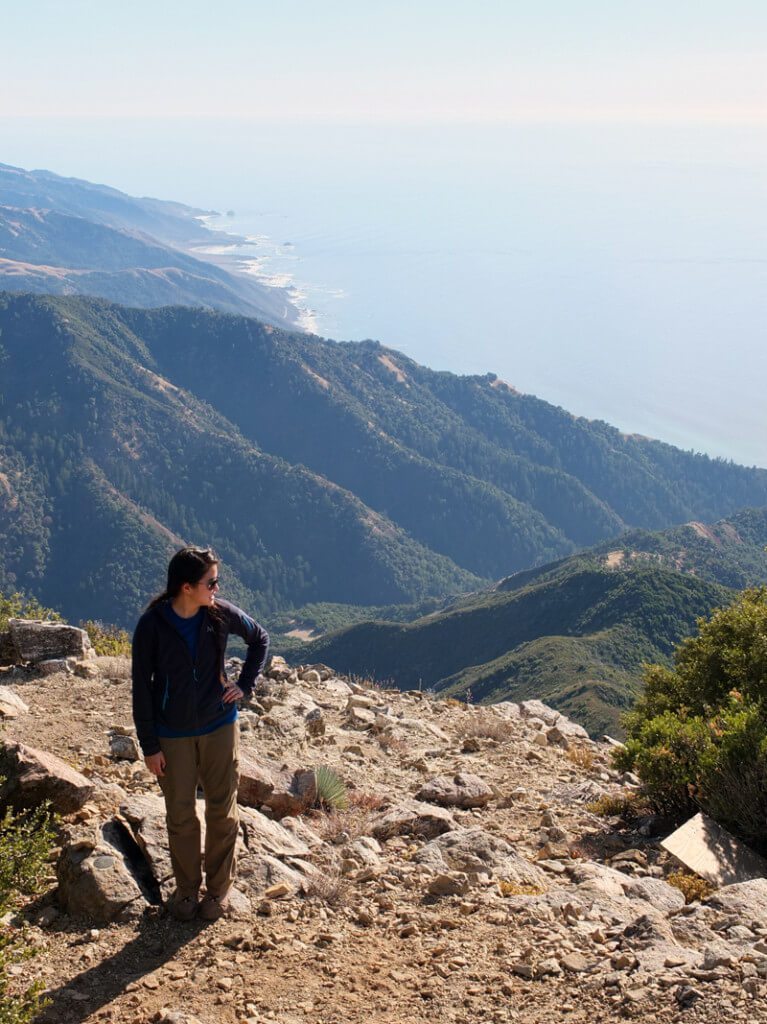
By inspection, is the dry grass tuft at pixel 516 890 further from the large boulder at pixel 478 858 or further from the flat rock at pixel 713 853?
the flat rock at pixel 713 853

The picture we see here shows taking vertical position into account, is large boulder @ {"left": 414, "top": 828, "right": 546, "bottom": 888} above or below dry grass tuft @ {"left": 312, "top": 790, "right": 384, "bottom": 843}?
above

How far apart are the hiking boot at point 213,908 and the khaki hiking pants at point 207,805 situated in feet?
0.14

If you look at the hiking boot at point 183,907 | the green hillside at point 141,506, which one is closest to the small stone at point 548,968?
the hiking boot at point 183,907

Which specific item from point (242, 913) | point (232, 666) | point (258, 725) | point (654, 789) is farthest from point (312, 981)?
point (232, 666)

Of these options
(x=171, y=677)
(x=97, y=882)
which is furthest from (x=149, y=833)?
(x=171, y=677)

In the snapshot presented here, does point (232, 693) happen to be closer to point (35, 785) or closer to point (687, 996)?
point (35, 785)

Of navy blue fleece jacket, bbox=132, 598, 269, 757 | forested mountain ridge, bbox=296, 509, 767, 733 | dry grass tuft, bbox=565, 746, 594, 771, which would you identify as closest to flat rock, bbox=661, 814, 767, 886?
dry grass tuft, bbox=565, 746, 594, 771

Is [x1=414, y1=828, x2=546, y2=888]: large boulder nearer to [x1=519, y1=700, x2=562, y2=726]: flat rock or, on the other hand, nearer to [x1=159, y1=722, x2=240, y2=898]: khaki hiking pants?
[x1=159, y1=722, x2=240, y2=898]: khaki hiking pants

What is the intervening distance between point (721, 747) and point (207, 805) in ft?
14.4

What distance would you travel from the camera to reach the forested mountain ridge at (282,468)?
400 ft

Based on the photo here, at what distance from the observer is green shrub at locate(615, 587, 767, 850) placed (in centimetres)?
705

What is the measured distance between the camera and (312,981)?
4.40 metres

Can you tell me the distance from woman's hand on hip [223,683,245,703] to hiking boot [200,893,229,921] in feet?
3.52

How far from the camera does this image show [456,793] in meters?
8.13
